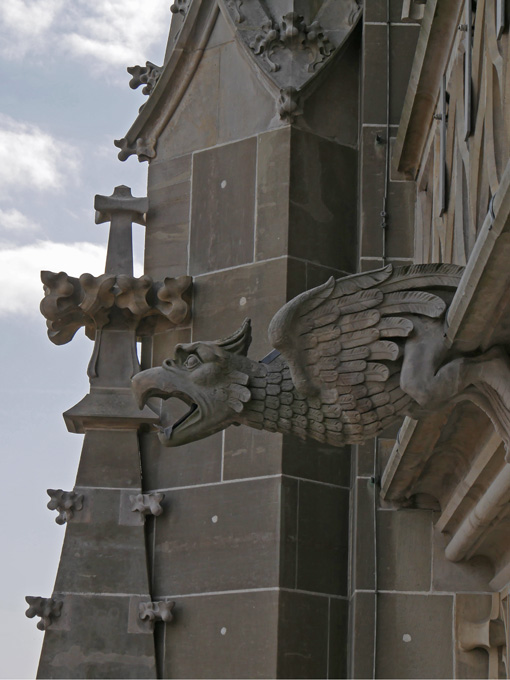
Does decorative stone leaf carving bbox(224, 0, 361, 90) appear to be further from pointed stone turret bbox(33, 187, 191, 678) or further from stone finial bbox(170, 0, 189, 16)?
pointed stone turret bbox(33, 187, 191, 678)

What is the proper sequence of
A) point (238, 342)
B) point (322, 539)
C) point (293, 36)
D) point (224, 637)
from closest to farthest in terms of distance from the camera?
point (238, 342) < point (224, 637) < point (322, 539) < point (293, 36)

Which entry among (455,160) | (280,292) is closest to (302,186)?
(280,292)

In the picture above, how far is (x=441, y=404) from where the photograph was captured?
3.87 m

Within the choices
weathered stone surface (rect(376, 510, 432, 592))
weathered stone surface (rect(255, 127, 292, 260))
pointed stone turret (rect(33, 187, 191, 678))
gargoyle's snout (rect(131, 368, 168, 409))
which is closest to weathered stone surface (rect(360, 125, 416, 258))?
weathered stone surface (rect(255, 127, 292, 260))

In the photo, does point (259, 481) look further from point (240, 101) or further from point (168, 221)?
point (240, 101)

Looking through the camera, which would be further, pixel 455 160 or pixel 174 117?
pixel 174 117

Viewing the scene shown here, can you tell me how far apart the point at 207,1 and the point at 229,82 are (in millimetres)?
449

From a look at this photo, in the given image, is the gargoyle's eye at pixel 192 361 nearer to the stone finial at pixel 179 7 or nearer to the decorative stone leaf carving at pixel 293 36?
the decorative stone leaf carving at pixel 293 36

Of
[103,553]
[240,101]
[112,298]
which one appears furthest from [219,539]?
[240,101]

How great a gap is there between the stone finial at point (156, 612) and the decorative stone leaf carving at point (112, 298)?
50.2 inches

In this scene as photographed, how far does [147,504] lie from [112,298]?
37.7 inches

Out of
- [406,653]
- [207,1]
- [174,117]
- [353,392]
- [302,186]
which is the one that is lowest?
[406,653]

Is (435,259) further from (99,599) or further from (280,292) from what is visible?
(99,599)

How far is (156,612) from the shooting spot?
5.88 meters
